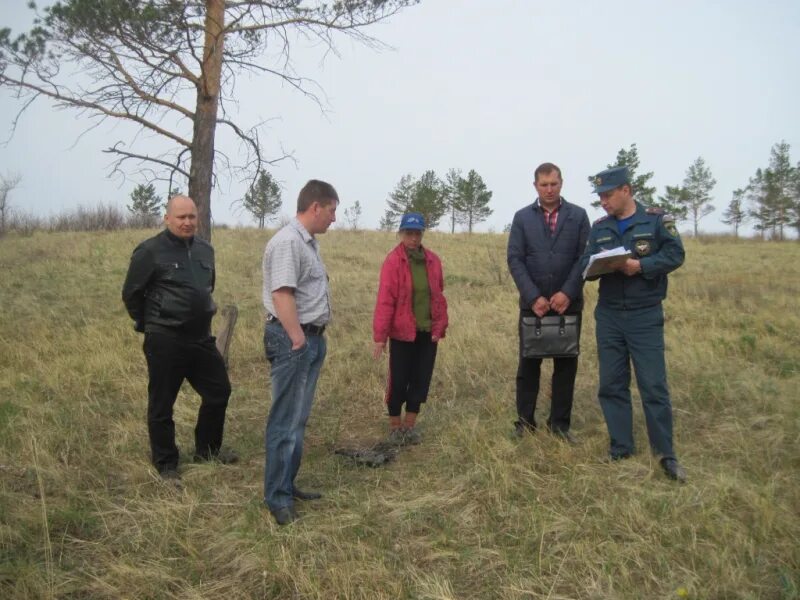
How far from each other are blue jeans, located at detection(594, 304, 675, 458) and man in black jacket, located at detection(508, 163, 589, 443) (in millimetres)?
397

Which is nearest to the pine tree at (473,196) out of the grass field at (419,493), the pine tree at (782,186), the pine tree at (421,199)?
the pine tree at (421,199)

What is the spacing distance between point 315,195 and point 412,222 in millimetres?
1477

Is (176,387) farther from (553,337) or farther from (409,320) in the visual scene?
(553,337)

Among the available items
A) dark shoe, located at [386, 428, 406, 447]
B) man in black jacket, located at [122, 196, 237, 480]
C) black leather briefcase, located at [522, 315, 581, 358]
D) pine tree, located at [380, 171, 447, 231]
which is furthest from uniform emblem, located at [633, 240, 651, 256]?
pine tree, located at [380, 171, 447, 231]

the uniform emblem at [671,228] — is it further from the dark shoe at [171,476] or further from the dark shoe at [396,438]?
the dark shoe at [171,476]

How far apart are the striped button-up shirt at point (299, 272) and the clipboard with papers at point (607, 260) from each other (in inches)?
67.6

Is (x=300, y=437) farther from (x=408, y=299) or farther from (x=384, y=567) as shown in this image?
(x=408, y=299)

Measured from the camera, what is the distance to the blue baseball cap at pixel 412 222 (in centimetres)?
477

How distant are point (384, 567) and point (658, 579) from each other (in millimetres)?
1243

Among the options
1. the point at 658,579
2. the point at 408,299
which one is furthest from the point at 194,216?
the point at 658,579

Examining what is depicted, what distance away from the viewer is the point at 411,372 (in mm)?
5008

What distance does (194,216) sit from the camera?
423cm

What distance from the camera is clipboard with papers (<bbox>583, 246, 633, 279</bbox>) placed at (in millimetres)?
3678

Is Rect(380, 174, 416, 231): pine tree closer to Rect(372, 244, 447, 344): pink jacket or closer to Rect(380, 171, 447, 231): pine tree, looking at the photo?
Rect(380, 171, 447, 231): pine tree
